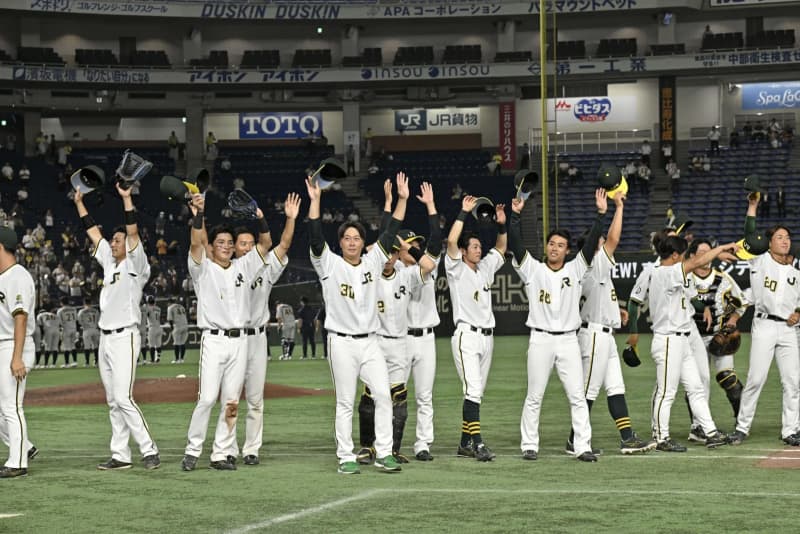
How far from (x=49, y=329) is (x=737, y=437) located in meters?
21.3

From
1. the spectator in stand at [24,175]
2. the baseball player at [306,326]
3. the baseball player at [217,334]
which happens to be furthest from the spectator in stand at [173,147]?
the baseball player at [217,334]

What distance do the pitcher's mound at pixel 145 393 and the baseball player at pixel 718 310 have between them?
7719mm

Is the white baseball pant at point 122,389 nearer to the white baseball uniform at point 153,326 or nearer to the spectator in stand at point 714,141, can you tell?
the white baseball uniform at point 153,326

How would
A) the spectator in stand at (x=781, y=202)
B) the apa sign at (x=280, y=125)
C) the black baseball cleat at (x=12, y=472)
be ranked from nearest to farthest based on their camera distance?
the black baseball cleat at (x=12, y=472)
the spectator in stand at (x=781, y=202)
the apa sign at (x=280, y=125)

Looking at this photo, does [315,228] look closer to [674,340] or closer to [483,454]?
[483,454]

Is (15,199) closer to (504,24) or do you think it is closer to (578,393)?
(504,24)

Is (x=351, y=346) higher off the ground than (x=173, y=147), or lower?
lower

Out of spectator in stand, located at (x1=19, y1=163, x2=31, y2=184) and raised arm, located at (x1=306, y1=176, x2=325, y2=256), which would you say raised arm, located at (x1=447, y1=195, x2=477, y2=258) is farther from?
spectator in stand, located at (x1=19, y1=163, x2=31, y2=184)

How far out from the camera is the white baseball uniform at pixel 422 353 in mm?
11312

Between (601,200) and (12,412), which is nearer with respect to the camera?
(12,412)

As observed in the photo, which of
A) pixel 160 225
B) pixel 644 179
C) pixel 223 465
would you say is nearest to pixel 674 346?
pixel 223 465

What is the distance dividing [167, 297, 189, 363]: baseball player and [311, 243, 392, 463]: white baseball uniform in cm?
1954

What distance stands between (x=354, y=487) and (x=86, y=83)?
43317 millimetres

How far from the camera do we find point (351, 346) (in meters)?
10.3
